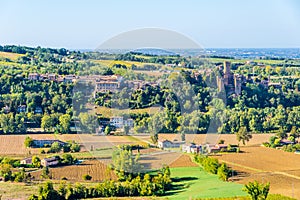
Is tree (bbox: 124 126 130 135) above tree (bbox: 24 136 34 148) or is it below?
above

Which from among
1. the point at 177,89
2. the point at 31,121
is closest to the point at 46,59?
the point at 31,121

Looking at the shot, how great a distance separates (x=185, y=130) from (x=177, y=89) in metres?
1.75

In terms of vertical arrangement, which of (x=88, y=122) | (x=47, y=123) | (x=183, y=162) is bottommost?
(x=183, y=162)

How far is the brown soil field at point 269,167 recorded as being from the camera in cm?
934

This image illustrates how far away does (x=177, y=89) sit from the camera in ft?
49.9

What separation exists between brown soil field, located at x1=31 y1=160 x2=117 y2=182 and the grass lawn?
1.26 meters

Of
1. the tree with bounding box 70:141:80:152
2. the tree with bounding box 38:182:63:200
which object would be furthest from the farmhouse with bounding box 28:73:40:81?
the tree with bounding box 38:182:63:200

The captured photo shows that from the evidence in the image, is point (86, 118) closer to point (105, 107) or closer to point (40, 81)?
point (105, 107)

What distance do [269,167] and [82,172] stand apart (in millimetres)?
3777

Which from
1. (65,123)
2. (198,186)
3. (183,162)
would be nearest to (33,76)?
(65,123)

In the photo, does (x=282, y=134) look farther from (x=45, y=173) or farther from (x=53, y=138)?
(x=45, y=173)

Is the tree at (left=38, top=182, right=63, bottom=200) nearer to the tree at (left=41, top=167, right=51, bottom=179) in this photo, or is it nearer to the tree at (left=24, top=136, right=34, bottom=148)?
the tree at (left=41, top=167, right=51, bottom=179)

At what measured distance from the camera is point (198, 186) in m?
9.18

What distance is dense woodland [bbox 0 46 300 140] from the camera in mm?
13742
